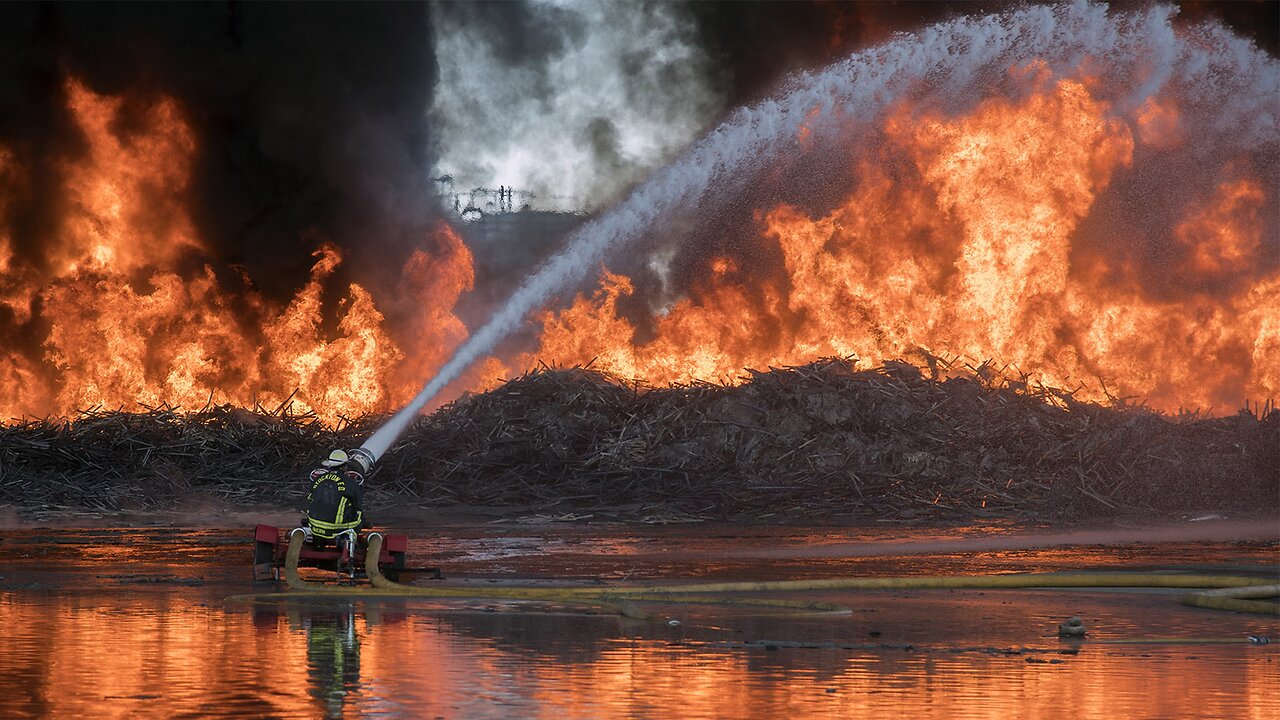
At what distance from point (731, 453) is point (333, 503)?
1277 cm

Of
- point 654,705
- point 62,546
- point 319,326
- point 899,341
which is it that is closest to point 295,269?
point 319,326

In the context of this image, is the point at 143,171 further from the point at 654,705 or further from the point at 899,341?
the point at 654,705

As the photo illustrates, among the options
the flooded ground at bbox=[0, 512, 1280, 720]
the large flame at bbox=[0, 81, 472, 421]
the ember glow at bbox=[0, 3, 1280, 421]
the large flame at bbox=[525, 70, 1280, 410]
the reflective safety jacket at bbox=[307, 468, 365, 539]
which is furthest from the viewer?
the large flame at bbox=[0, 81, 472, 421]

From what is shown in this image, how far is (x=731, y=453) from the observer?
27.0 meters

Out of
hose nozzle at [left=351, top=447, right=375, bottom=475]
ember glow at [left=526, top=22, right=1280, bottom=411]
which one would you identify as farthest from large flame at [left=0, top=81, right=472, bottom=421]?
hose nozzle at [left=351, top=447, right=375, bottom=475]

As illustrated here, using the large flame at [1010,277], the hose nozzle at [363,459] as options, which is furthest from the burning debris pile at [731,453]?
the hose nozzle at [363,459]

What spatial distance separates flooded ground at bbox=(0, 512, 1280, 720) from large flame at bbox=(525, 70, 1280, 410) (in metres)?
17.8

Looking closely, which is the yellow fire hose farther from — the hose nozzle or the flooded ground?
the hose nozzle

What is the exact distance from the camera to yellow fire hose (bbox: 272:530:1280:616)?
44.7 ft

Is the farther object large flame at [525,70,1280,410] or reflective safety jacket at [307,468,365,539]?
large flame at [525,70,1280,410]

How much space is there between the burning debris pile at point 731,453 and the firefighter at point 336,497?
9852 mm

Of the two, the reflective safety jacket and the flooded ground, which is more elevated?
the reflective safety jacket

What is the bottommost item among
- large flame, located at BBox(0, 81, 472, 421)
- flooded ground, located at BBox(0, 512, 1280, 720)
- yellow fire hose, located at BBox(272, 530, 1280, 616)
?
flooded ground, located at BBox(0, 512, 1280, 720)

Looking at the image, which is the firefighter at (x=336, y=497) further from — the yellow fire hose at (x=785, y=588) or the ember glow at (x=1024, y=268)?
the ember glow at (x=1024, y=268)
